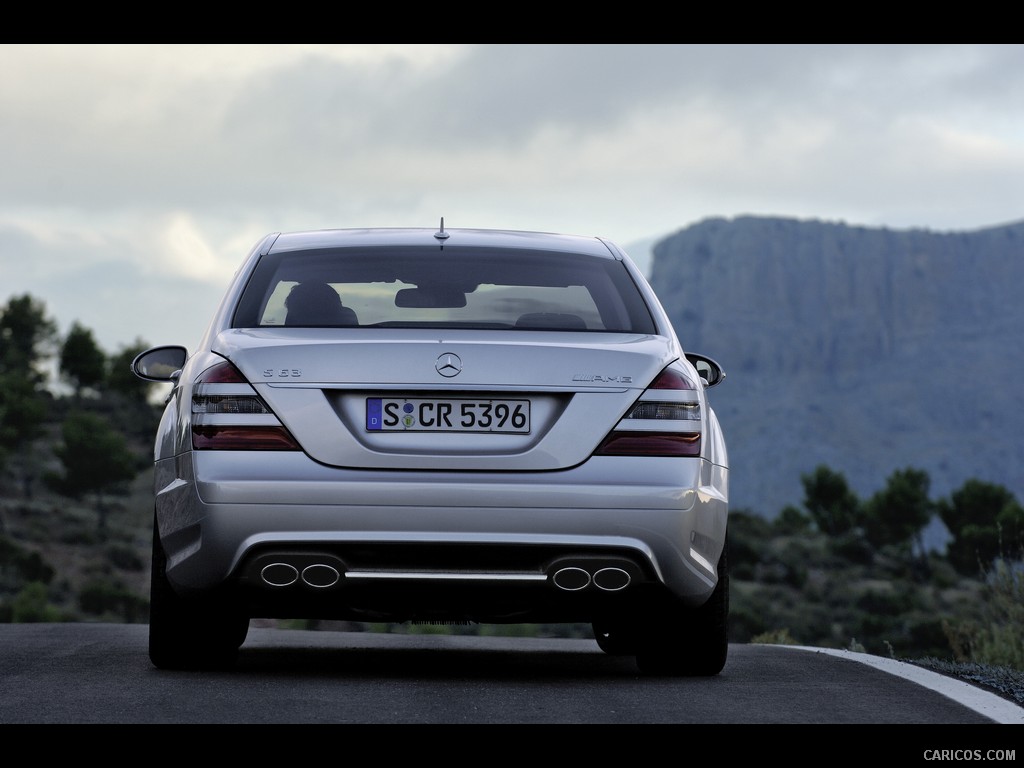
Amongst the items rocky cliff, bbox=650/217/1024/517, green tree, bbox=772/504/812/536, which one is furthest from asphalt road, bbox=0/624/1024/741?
rocky cliff, bbox=650/217/1024/517

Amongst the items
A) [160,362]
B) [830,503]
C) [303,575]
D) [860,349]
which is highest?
[160,362]

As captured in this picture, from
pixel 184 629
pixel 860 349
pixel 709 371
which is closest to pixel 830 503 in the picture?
pixel 709 371

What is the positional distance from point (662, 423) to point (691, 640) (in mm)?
1145

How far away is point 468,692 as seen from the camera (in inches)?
213

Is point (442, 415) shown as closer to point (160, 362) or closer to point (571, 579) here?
point (571, 579)

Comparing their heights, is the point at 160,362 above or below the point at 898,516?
above

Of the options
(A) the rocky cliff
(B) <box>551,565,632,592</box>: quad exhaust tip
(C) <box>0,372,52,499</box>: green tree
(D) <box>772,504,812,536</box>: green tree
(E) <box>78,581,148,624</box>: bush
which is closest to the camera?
(B) <box>551,565,632,592</box>: quad exhaust tip

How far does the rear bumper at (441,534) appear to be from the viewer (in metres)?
5.21

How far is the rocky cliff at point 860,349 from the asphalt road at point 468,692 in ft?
448

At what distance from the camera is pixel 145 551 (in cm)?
5681

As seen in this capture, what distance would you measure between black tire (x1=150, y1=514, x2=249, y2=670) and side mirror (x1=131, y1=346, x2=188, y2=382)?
0.85 m

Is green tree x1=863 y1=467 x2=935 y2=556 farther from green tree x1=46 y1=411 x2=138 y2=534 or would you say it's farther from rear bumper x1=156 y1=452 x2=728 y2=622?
rear bumper x1=156 y1=452 x2=728 y2=622

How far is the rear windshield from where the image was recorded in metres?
5.91

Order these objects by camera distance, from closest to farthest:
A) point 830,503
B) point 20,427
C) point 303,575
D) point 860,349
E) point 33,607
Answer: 1. point 303,575
2. point 33,607
3. point 20,427
4. point 830,503
5. point 860,349
